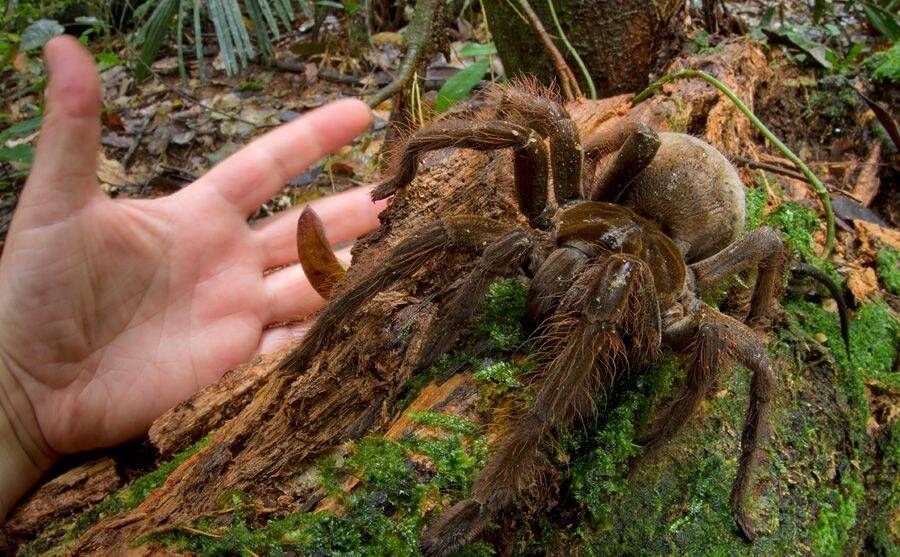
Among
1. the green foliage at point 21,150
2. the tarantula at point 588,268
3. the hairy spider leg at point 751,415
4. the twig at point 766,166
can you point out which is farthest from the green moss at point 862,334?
the green foliage at point 21,150

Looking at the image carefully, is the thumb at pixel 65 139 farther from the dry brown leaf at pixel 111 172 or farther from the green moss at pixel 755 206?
the green moss at pixel 755 206

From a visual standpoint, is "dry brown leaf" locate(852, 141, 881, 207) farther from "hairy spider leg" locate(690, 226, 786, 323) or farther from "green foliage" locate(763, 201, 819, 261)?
"hairy spider leg" locate(690, 226, 786, 323)

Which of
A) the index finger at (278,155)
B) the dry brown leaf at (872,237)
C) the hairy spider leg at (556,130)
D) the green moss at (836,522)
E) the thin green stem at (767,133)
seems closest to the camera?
the green moss at (836,522)

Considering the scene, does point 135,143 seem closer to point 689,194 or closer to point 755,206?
point 689,194

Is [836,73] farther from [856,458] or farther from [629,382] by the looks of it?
[629,382]

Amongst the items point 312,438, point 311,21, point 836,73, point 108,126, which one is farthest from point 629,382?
point 311,21
